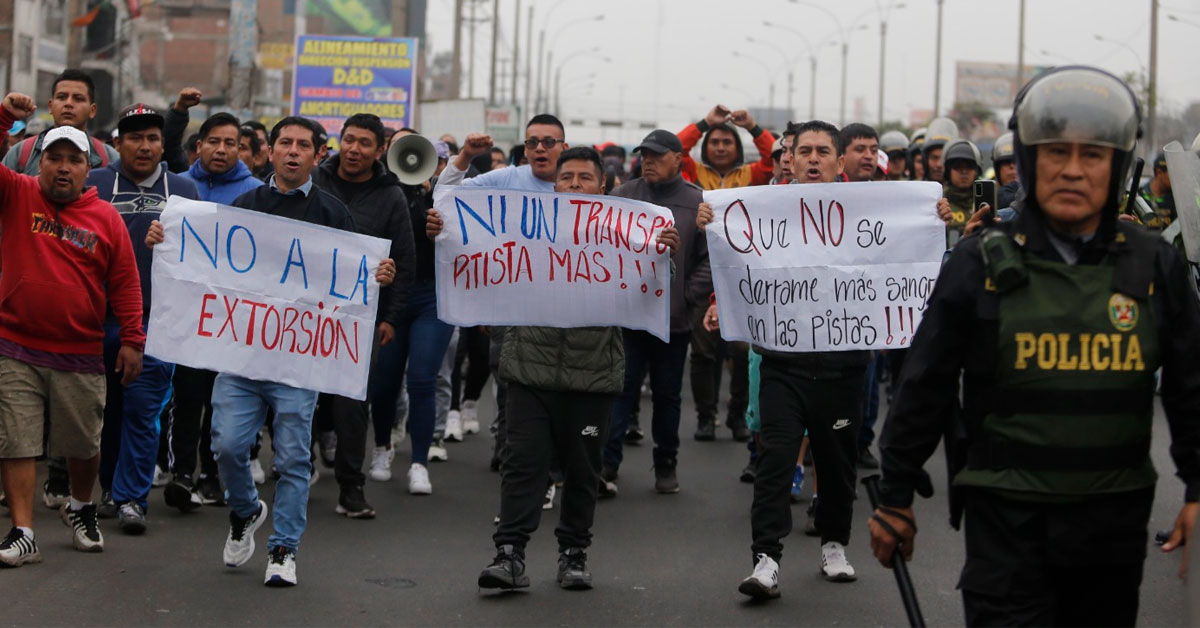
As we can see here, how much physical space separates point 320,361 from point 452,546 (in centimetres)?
125

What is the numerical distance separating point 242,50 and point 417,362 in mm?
27369

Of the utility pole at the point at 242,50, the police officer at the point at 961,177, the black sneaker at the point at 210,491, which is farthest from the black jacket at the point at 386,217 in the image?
the utility pole at the point at 242,50

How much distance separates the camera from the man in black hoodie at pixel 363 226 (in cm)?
815

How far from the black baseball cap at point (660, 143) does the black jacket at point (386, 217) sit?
1.49 m

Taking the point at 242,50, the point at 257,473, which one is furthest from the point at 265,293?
the point at 242,50

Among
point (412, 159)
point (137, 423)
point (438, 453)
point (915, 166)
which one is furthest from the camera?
point (915, 166)

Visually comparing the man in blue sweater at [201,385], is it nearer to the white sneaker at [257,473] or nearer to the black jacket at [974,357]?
the white sneaker at [257,473]

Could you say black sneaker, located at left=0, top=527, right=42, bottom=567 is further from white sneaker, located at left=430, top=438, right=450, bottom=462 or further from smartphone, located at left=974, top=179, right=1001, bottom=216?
smartphone, located at left=974, top=179, right=1001, bottom=216

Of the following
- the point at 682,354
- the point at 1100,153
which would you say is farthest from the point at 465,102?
the point at 1100,153

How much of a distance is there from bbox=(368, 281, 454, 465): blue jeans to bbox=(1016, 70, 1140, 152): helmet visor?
5.47 meters

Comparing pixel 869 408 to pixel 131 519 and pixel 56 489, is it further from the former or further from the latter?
pixel 56 489

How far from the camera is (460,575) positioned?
691 centimetres

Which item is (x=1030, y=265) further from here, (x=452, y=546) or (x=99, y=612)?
(x=452, y=546)

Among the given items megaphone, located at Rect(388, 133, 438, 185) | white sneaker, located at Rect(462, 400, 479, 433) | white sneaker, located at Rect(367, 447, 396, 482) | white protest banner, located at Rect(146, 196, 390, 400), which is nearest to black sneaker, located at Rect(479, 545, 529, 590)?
white protest banner, located at Rect(146, 196, 390, 400)
